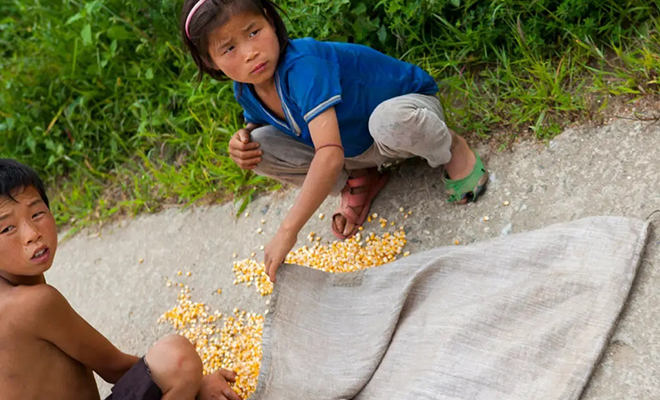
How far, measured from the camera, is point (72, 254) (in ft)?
11.6

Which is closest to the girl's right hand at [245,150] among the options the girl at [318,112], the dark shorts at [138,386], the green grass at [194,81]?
the girl at [318,112]

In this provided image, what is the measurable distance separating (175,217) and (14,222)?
1.50 meters

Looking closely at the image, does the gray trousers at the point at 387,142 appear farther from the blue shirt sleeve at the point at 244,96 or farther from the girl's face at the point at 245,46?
the girl's face at the point at 245,46

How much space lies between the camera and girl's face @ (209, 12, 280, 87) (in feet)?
6.70

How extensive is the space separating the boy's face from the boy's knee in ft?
1.37

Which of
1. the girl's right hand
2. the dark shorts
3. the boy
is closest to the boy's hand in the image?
the boy

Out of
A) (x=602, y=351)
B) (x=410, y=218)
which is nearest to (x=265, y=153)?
(x=410, y=218)

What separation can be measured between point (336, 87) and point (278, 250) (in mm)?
572

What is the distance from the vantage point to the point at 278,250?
210 centimetres

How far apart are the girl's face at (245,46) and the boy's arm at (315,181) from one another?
0.84 ft

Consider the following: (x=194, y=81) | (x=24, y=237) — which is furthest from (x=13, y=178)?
(x=194, y=81)

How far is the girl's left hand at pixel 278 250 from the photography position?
6.82ft

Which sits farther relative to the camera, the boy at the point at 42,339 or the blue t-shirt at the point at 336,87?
the blue t-shirt at the point at 336,87

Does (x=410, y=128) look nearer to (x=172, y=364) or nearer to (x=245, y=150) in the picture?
(x=245, y=150)
